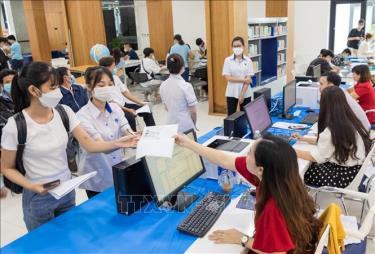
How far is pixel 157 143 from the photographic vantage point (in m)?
1.88

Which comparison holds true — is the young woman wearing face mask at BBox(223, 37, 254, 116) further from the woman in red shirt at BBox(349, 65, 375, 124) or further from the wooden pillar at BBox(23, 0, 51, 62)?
the wooden pillar at BBox(23, 0, 51, 62)

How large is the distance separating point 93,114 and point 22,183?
0.77 m

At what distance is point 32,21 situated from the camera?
35.1 feet

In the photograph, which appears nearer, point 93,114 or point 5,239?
point 93,114

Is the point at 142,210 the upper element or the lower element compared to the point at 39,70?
lower

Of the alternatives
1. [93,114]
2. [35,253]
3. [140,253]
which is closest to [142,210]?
[140,253]

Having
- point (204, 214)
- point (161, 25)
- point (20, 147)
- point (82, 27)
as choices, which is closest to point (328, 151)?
point (204, 214)

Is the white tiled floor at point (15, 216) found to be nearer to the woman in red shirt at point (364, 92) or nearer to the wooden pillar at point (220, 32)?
the woman in red shirt at point (364, 92)

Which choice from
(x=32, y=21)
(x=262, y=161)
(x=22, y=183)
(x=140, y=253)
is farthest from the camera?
(x=32, y=21)

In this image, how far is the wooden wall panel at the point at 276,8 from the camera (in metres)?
10.4

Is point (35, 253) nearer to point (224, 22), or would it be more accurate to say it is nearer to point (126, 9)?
point (224, 22)

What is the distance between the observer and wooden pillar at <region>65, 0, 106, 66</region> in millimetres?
7754

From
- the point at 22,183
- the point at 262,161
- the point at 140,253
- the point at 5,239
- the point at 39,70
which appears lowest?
the point at 5,239

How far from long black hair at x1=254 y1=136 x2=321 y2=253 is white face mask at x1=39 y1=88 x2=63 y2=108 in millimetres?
1251
